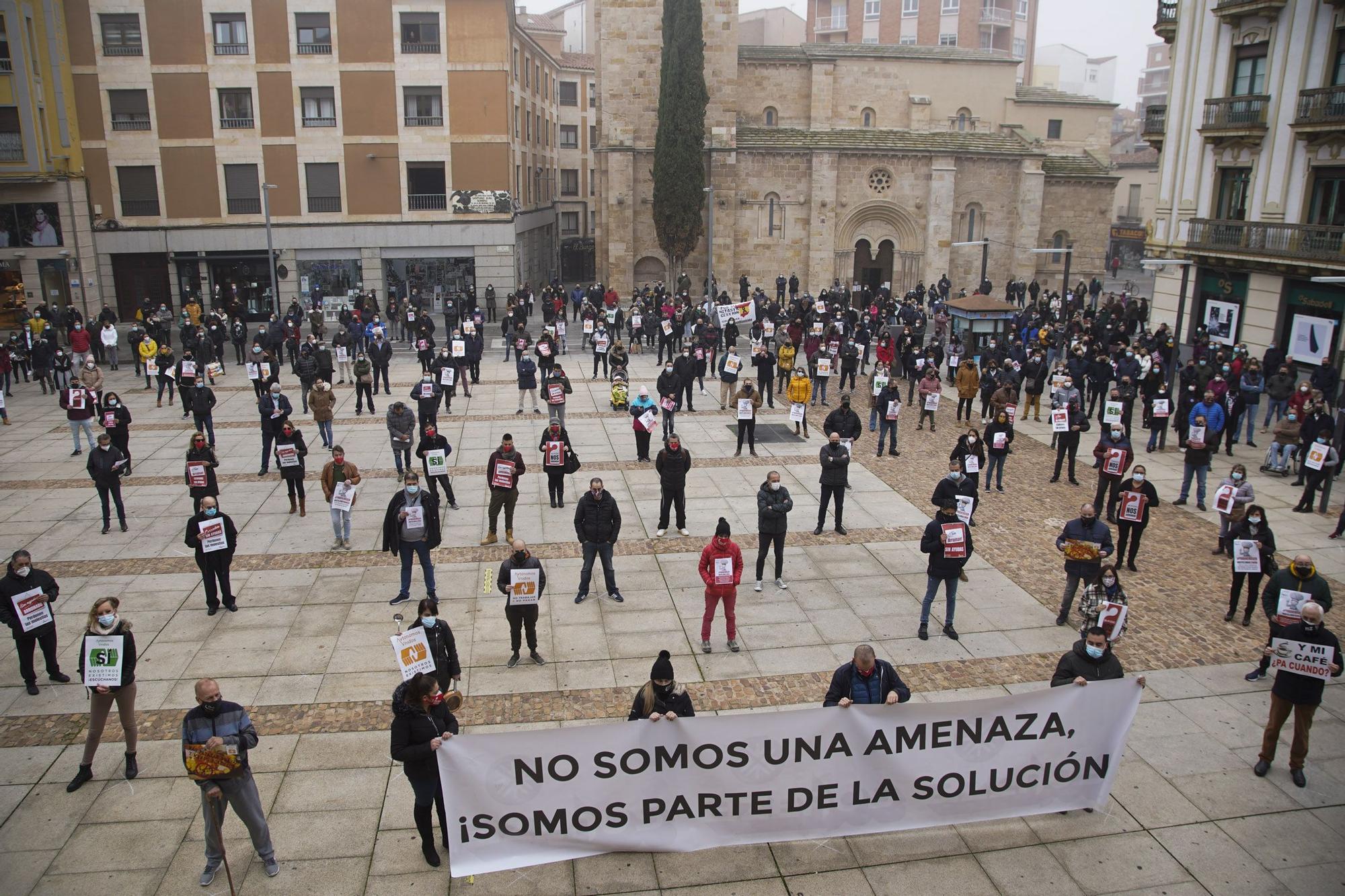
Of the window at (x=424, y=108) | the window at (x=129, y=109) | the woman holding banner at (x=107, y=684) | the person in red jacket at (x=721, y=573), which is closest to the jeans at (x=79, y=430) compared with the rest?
the woman holding banner at (x=107, y=684)

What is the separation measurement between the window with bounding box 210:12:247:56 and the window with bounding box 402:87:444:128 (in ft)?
21.9

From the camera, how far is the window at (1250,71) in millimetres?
28797

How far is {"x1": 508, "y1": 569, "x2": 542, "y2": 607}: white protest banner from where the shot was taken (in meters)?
10.6

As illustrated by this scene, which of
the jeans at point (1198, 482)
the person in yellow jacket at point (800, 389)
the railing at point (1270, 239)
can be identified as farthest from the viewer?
the railing at point (1270, 239)

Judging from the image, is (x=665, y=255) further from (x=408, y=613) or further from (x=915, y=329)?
(x=408, y=613)

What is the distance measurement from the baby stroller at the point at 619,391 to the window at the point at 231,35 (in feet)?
87.0

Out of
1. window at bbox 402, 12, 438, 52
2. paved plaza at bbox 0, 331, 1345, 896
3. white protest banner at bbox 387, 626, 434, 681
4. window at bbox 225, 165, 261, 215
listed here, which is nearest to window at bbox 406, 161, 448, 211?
window at bbox 402, 12, 438, 52

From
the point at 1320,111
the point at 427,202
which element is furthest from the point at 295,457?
the point at 427,202

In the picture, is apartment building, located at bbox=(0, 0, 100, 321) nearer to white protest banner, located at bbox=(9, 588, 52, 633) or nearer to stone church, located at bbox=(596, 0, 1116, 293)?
stone church, located at bbox=(596, 0, 1116, 293)

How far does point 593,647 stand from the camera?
1152cm

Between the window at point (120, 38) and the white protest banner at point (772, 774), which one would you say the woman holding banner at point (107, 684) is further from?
the window at point (120, 38)

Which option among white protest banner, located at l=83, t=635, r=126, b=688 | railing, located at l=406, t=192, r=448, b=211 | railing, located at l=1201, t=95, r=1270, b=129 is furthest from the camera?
railing, located at l=406, t=192, r=448, b=211

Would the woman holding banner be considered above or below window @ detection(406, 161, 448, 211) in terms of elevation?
below

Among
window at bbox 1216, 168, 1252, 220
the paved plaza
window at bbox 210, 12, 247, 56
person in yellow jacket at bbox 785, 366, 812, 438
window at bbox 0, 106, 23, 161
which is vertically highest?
window at bbox 210, 12, 247, 56
